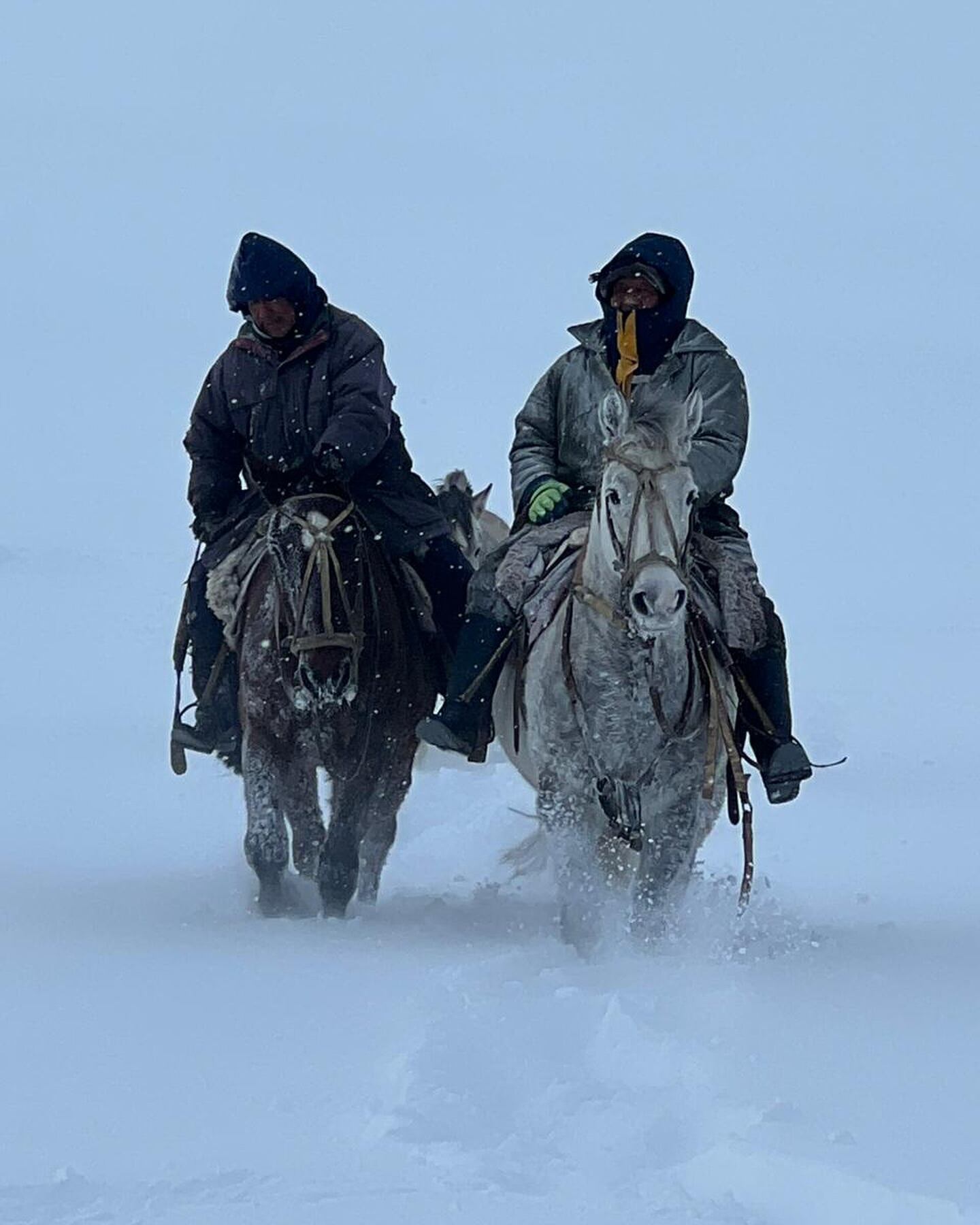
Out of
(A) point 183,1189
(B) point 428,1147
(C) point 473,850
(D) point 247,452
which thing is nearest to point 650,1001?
(B) point 428,1147

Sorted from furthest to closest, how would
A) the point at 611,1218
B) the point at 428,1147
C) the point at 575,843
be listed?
the point at 575,843 < the point at 428,1147 < the point at 611,1218

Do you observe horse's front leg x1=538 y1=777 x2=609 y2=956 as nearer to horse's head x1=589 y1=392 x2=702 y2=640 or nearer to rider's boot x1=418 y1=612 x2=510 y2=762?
rider's boot x1=418 y1=612 x2=510 y2=762

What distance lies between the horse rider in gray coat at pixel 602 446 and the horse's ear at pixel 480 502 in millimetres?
5702

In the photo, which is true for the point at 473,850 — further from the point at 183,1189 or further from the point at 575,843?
the point at 183,1189

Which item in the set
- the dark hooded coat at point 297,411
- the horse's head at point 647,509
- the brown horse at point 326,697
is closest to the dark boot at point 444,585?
the dark hooded coat at point 297,411

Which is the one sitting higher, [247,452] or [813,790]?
[247,452]

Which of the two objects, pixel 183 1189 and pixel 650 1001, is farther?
pixel 650 1001

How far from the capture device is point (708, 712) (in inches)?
286

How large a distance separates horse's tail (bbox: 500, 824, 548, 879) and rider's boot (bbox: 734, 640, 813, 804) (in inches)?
51.0

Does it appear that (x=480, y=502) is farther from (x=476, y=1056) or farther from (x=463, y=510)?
(x=476, y=1056)

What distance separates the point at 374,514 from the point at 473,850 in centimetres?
260

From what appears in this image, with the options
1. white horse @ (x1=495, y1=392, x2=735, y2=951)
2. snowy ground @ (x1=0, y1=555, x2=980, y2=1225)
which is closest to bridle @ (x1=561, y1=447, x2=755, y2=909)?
white horse @ (x1=495, y1=392, x2=735, y2=951)

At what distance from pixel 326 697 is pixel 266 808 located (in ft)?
1.75

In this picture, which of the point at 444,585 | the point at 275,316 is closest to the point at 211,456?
the point at 275,316
